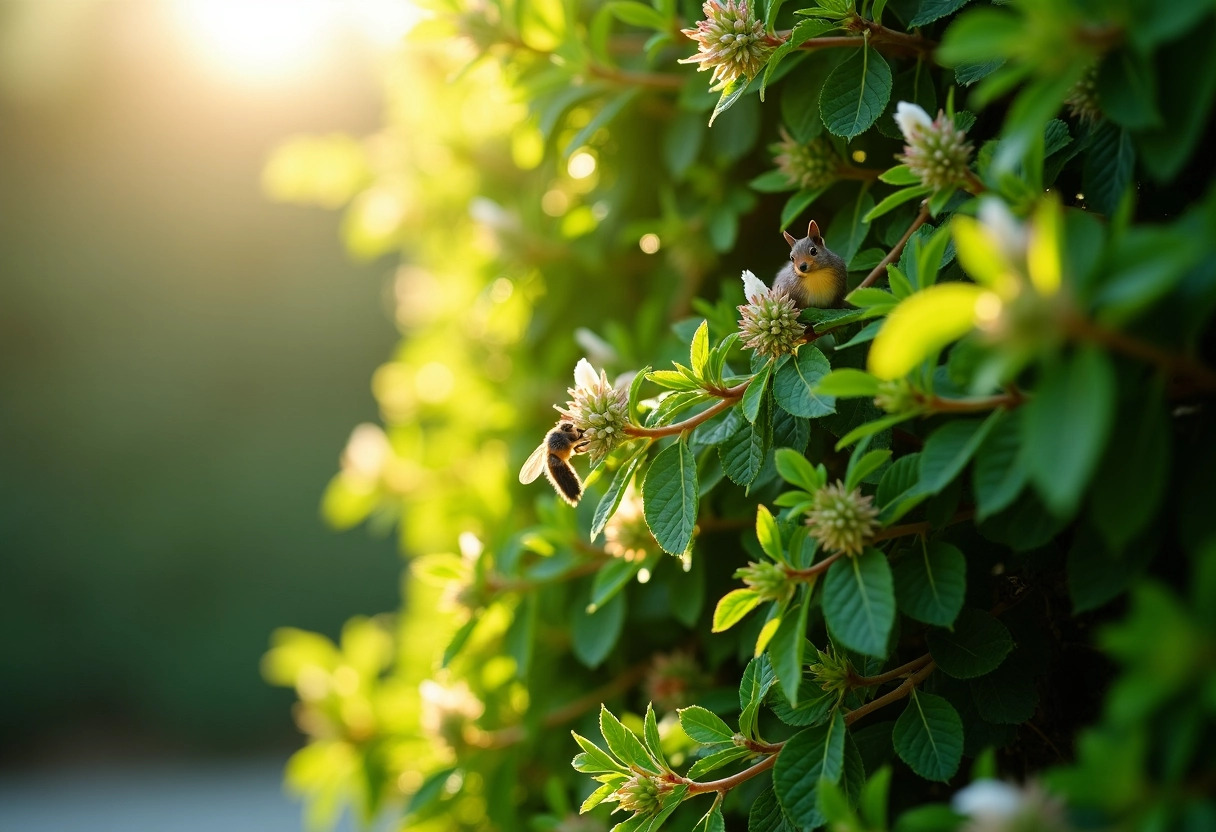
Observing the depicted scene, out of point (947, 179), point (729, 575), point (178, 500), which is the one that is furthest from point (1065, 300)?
point (178, 500)

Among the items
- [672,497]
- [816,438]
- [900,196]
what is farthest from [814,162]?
[672,497]

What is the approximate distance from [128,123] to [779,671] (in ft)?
15.7

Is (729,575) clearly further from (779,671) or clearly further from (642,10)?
(642,10)

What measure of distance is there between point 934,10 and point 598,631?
0.81m

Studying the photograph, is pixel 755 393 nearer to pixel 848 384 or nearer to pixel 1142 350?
pixel 848 384

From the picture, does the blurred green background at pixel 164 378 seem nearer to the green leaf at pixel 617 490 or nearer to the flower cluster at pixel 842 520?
the green leaf at pixel 617 490

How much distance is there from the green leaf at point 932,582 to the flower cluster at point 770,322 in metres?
0.23

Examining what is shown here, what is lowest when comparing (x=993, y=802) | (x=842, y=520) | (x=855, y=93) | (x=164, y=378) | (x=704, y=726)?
(x=993, y=802)

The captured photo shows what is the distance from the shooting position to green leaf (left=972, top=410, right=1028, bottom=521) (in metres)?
0.64

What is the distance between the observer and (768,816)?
0.86m

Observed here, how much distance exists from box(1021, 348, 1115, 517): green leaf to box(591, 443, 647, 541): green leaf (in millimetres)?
Answer: 391

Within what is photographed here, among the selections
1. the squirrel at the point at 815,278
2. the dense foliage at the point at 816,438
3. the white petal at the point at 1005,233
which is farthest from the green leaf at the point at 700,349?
the white petal at the point at 1005,233

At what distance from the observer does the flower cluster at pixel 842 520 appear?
76 cm

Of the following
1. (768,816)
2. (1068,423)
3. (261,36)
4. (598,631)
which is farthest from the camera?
(261,36)
